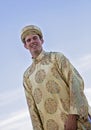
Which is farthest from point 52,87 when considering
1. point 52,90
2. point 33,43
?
point 33,43

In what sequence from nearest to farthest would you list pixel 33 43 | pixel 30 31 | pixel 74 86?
pixel 74 86 → pixel 33 43 → pixel 30 31

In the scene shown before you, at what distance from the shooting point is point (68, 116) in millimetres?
5414

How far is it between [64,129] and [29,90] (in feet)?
2.31

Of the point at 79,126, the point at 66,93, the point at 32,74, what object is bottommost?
the point at 79,126

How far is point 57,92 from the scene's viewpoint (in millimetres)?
5535

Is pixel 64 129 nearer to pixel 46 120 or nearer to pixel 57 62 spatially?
pixel 46 120

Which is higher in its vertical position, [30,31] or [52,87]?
[30,31]

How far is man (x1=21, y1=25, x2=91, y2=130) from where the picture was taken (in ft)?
17.8

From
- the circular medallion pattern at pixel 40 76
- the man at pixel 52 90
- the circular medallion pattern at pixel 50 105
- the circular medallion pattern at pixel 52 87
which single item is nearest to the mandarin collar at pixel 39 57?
the man at pixel 52 90

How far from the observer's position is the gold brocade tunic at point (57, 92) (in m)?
5.45

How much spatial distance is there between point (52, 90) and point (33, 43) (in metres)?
0.57

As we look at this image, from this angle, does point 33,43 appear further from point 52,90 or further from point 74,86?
point 74,86

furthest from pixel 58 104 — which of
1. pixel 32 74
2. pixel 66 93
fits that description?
pixel 32 74

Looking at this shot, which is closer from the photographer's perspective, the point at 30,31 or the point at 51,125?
the point at 51,125
